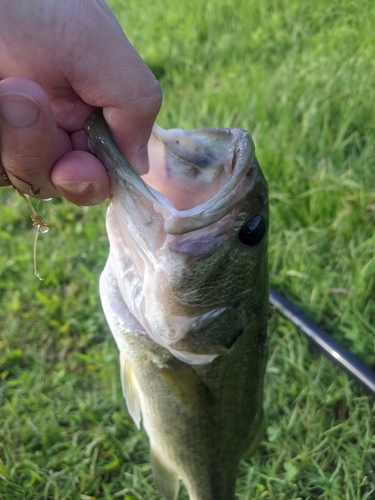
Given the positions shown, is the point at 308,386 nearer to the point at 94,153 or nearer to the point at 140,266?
the point at 140,266

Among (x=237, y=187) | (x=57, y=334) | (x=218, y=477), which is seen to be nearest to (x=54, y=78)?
(x=237, y=187)

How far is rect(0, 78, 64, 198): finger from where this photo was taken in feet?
3.69

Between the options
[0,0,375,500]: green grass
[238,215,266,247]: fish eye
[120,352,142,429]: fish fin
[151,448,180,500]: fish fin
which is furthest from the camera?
[0,0,375,500]: green grass

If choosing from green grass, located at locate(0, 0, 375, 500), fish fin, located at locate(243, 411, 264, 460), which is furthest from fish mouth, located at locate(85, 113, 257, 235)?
green grass, located at locate(0, 0, 375, 500)

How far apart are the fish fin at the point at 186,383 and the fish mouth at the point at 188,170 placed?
557mm

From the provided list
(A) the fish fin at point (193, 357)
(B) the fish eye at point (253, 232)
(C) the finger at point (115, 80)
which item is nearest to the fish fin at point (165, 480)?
(A) the fish fin at point (193, 357)

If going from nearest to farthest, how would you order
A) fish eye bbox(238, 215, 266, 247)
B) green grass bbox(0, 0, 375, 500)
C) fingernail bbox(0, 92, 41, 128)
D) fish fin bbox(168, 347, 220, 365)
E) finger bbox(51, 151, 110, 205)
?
fingernail bbox(0, 92, 41, 128) < finger bbox(51, 151, 110, 205) < fish eye bbox(238, 215, 266, 247) < fish fin bbox(168, 347, 220, 365) < green grass bbox(0, 0, 375, 500)

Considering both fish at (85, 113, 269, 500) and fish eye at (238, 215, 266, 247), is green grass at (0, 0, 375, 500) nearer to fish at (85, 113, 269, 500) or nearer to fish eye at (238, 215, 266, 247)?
fish at (85, 113, 269, 500)

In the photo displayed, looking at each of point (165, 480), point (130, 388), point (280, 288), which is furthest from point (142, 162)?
point (280, 288)

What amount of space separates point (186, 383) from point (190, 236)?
2.02ft

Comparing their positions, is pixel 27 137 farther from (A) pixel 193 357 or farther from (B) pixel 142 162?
(A) pixel 193 357

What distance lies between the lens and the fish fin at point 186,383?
1.68 meters

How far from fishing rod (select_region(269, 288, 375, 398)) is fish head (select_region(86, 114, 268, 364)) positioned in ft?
3.54

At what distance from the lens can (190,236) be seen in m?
1.35
